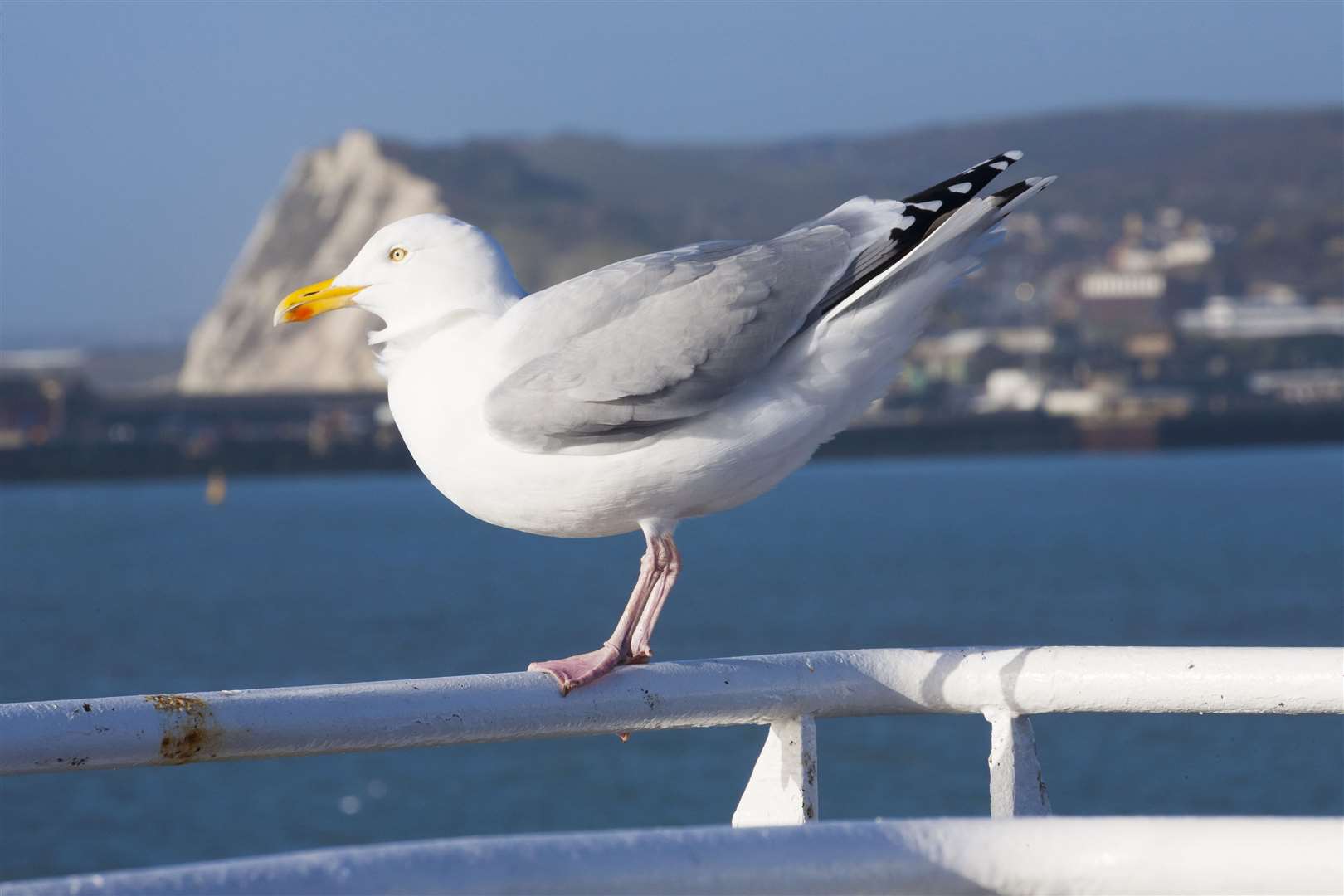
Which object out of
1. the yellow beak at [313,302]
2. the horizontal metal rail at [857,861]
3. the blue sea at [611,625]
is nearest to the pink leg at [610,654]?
the yellow beak at [313,302]

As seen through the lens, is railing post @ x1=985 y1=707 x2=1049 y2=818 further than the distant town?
No

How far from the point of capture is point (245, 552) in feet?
291

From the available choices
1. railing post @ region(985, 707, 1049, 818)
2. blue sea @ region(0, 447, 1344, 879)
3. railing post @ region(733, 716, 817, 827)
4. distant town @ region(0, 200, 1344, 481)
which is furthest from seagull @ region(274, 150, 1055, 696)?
distant town @ region(0, 200, 1344, 481)

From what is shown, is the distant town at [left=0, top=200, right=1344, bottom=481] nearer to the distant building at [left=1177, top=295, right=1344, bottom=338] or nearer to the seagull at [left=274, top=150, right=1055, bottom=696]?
the distant building at [left=1177, top=295, right=1344, bottom=338]

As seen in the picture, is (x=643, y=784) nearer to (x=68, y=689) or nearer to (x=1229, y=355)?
(x=68, y=689)

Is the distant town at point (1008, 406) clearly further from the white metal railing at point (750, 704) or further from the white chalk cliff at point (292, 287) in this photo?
the white metal railing at point (750, 704)

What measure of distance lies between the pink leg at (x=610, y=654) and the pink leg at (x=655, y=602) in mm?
11

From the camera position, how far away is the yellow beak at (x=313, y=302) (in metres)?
3.02

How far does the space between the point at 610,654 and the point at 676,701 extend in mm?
301

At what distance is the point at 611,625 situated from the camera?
1777 inches

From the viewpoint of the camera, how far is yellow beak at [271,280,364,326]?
9.91 feet

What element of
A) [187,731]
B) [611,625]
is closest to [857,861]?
[187,731]

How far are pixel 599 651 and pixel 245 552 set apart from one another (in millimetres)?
88528

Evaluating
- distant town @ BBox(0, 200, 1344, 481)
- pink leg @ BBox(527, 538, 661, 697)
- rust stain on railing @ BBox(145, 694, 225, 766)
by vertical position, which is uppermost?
rust stain on railing @ BBox(145, 694, 225, 766)
